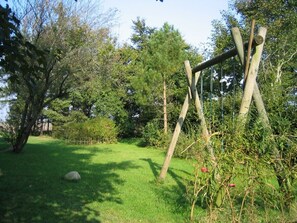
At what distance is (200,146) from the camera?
10.9ft

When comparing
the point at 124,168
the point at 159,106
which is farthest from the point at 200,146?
the point at 159,106

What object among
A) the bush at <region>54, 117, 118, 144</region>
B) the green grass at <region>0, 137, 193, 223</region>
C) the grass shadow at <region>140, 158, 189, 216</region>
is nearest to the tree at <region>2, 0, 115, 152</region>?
the green grass at <region>0, 137, 193, 223</region>

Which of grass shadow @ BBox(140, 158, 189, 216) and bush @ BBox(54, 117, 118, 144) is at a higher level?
bush @ BBox(54, 117, 118, 144)

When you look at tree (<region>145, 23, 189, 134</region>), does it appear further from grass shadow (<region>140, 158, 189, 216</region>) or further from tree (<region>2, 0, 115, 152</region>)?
grass shadow (<region>140, 158, 189, 216</region>)

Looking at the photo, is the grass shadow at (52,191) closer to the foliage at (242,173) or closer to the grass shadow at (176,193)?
the grass shadow at (176,193)

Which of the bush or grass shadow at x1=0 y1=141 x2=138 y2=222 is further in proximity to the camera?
the bush

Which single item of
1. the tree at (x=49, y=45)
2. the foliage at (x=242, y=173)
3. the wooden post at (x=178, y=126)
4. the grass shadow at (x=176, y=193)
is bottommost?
the grass shadow at (x=176, y=193)

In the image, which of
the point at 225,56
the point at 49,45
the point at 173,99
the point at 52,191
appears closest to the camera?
the point at 225,56

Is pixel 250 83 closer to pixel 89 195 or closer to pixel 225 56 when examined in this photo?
pixel 225 56

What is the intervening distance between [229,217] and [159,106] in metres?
16.4

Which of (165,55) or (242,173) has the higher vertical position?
(165,55)

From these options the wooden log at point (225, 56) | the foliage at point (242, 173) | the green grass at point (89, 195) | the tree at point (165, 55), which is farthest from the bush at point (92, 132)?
the foliage at point (242, 173)


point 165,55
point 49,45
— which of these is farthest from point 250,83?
point 165,55

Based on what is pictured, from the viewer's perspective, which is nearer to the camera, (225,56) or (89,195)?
(225,56)
